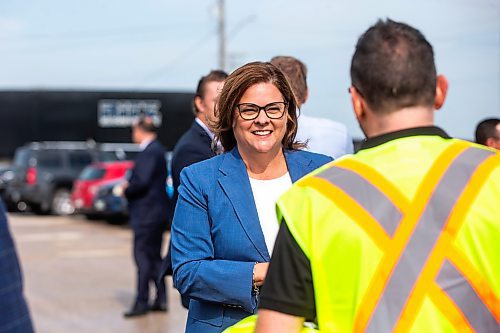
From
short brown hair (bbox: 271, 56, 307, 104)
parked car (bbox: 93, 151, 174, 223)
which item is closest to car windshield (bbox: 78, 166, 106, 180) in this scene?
parked car (bbox: 93, 151, 174, 223)

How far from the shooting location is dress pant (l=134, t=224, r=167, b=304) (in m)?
9.12

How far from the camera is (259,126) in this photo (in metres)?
3.51

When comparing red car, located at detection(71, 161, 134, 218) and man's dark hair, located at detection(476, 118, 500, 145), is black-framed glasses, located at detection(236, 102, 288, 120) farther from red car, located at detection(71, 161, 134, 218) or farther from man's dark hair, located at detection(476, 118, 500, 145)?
red car, located at detection(71, 161, 134, 218)

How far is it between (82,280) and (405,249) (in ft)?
34.4

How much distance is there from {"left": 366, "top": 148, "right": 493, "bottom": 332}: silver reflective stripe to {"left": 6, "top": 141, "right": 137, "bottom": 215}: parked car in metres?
20.9

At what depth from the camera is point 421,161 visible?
2020mm

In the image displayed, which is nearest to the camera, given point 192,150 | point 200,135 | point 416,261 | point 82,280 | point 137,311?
point 416,261

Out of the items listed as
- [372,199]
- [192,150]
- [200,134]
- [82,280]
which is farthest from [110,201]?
[372,199]

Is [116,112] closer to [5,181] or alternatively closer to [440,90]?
[5,181]

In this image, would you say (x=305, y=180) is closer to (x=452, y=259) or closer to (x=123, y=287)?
(x=452, y=259)

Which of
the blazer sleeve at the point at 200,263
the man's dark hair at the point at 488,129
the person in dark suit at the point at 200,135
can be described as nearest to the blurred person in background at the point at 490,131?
the man's dark hair at the point at 488,129

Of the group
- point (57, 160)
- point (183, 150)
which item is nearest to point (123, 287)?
point (183, 150)

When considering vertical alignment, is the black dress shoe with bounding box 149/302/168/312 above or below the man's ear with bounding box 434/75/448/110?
below

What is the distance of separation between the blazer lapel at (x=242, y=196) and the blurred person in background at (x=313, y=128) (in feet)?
3.58
